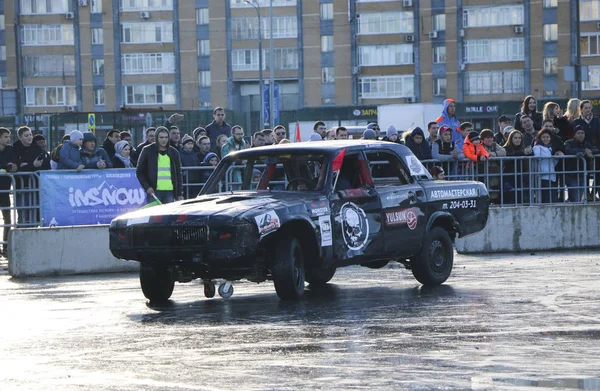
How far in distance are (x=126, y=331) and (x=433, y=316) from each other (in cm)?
273

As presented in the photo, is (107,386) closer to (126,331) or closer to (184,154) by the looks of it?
(126,331)

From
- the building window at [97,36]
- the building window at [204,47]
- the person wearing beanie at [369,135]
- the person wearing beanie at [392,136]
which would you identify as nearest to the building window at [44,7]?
the building window at [97,36]

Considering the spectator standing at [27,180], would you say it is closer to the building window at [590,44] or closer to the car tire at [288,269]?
the car tire at [288,269]

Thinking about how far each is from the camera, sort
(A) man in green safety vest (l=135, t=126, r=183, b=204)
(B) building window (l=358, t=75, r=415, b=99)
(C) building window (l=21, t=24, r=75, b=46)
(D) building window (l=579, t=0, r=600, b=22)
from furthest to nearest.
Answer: (C) building window (l=21, t=24, r=75, b=46) → (B) building window (l=358, t=75, r=415, b=99) → (D) building window (l=579, t=0, r=600, b=22) → (A) man in green safety vest (l=135, t=126, r=183, b=204)

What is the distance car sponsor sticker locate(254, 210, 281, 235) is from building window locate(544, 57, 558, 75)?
74.9m

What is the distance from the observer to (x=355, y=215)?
1355 cm

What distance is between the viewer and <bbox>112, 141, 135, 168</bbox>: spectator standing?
64.7 feet

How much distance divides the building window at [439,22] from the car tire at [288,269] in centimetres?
7563

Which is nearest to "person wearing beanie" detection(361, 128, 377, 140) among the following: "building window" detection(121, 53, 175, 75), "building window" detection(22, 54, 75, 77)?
"building window" detection(121, 53, 175, 75)

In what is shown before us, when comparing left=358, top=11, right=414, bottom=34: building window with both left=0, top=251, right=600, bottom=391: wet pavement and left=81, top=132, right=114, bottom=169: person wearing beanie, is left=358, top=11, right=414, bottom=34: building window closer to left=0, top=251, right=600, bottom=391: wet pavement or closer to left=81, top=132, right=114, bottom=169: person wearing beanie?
left=81, top=132, right=114, bottom=169: person wearing beanie

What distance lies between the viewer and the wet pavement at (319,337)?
7.95 m

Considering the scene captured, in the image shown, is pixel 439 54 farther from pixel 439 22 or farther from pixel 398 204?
pixel 398 204

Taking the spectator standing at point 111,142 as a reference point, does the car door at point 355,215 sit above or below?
below

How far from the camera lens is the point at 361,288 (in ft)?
47.4
